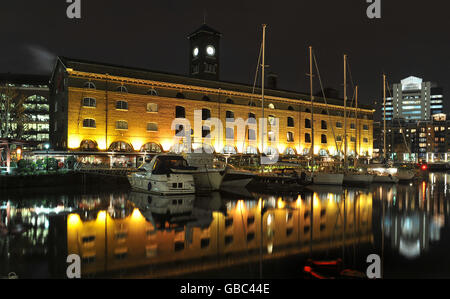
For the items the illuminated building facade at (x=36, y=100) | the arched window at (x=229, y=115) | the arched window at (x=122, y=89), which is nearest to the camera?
the arched window at (x=122, y=89)

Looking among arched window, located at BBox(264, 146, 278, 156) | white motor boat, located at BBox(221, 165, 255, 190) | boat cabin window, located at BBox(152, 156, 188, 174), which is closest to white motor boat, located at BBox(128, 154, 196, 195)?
boat cabin window, located at BBox(152, 156, 188, 174)

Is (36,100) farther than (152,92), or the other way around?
(36,100)

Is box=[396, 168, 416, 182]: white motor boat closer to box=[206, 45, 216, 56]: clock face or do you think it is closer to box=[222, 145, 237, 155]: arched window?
box=[222, 145, 237, 155]: arched window

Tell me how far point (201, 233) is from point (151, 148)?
30619mm

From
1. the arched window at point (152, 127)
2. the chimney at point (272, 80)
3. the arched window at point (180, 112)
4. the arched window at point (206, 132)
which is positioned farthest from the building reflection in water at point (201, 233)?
the chimney at point (272, 80)

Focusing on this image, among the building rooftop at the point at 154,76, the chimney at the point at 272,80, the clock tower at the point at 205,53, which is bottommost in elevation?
the building rooftop at the point at 154,76

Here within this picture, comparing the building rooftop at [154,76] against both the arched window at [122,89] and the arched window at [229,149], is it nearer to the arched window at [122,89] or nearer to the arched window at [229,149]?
the arched window at [122,89]

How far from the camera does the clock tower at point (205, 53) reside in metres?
56.0

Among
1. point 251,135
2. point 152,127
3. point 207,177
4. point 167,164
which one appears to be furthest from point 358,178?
point 152,127

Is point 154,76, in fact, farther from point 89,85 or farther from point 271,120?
point 271,120

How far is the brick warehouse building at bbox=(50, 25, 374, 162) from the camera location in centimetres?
3738

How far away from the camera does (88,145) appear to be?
37031 millimetres

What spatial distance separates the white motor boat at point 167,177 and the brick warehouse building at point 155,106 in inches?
568

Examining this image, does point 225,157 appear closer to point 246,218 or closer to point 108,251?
point 246,218
